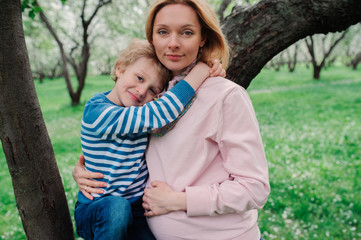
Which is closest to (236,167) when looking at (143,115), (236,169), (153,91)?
(236,169)

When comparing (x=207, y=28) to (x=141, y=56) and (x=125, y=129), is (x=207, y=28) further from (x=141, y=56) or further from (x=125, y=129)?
(x=125, y=129)

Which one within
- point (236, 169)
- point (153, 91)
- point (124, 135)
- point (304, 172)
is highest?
point (153, 91)

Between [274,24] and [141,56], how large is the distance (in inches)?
42.3

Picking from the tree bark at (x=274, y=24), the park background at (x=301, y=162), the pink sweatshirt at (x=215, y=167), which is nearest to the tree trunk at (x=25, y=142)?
the pink sweatshirt at (x=215, y=167)

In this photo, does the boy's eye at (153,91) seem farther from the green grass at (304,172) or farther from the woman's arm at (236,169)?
the green grass at (304,172)

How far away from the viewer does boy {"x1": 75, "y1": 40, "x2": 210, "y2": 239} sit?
1.75m

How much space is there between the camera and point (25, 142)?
1785 millimetres

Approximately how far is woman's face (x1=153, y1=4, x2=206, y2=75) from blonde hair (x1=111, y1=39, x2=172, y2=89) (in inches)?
5.0

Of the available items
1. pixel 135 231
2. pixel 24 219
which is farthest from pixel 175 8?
pixel 24 219

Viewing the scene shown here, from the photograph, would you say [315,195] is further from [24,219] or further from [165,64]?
[24,219]

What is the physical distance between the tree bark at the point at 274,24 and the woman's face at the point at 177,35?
0.64m

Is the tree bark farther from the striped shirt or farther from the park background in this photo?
the park background

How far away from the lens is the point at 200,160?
5.59 ft

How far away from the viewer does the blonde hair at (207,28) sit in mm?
1822
